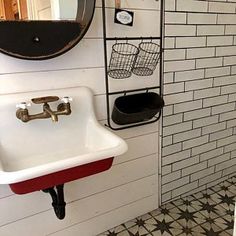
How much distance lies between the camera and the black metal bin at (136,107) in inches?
56.2

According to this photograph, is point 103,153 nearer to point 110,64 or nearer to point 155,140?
point 110,64

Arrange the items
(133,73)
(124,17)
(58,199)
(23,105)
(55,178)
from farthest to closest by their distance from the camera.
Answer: (133,73)
(124,17)
(58,199)
(23,105)
(55,178)

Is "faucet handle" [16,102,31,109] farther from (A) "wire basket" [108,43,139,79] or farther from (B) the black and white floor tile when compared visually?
(B) the black and white floor tile

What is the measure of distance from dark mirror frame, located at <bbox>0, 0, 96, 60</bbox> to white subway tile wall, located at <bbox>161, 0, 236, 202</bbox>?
1.81 ft

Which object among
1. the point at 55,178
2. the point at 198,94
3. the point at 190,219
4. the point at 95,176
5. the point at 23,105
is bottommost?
the point at 190,219

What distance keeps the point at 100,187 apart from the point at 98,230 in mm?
296

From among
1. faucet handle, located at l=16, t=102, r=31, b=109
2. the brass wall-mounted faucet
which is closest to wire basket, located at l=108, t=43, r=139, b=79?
the brass wall-mounted faucet

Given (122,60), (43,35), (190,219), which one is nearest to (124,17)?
(122,60)

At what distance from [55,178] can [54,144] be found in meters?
0.32

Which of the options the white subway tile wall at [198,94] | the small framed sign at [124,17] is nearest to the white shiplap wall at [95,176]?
the small framed sign at [124,17]

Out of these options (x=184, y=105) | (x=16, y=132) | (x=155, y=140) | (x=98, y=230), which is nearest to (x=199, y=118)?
(x=184, y=105)

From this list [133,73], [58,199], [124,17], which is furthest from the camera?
[133,73]

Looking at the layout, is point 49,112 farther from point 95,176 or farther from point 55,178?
point 95,176

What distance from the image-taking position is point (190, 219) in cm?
175
